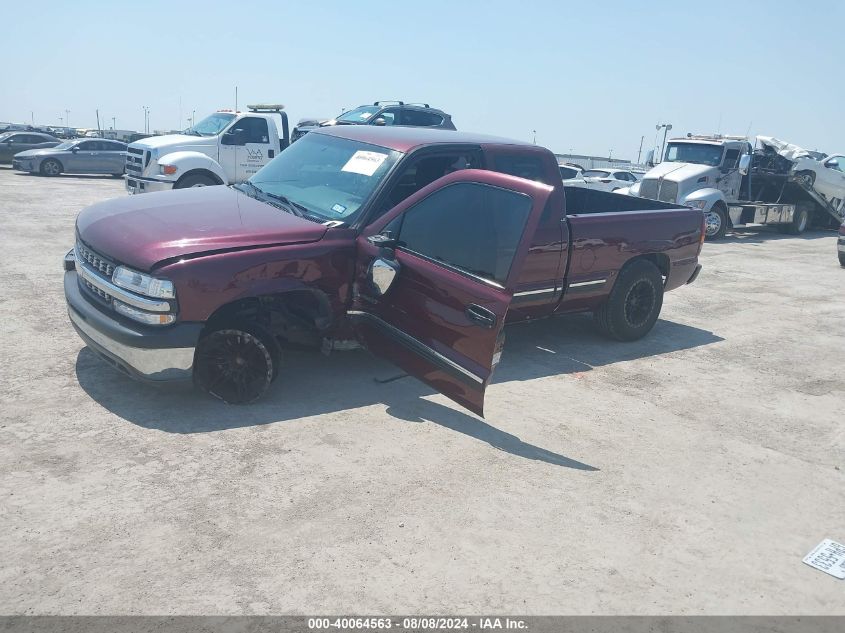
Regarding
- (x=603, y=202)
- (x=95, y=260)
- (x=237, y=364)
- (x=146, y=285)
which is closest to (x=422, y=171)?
(x=237, y=364)

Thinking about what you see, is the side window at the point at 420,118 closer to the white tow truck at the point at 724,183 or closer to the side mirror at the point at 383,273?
the white tow truck at the point at 724,183

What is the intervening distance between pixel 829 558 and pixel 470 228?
2.84 m

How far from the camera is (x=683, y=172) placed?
53.7 ft

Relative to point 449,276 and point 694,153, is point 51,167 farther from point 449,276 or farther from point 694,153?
point 449,276

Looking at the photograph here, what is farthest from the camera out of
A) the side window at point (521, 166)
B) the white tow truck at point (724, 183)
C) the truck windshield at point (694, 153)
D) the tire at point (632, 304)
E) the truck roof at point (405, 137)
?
the truck windshield at point (694, 153)

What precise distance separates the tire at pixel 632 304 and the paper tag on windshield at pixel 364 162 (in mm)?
2839

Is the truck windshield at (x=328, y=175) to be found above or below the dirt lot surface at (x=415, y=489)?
above

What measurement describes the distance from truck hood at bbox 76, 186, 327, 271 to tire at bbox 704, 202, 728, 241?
13.4 m

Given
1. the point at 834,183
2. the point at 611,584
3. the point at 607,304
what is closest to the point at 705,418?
the point at 607,304

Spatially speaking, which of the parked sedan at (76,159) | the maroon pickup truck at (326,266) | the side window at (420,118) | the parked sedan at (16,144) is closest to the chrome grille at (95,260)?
the maroon pickup truck at (326,266)

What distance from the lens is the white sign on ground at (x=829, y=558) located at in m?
3.67

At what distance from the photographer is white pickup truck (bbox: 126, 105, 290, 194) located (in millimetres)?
13500

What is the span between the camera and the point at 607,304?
7.14m

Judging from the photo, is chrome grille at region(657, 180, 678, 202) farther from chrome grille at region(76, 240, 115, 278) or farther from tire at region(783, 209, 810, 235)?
chrome grille at region(76, 240, 115, 278)
